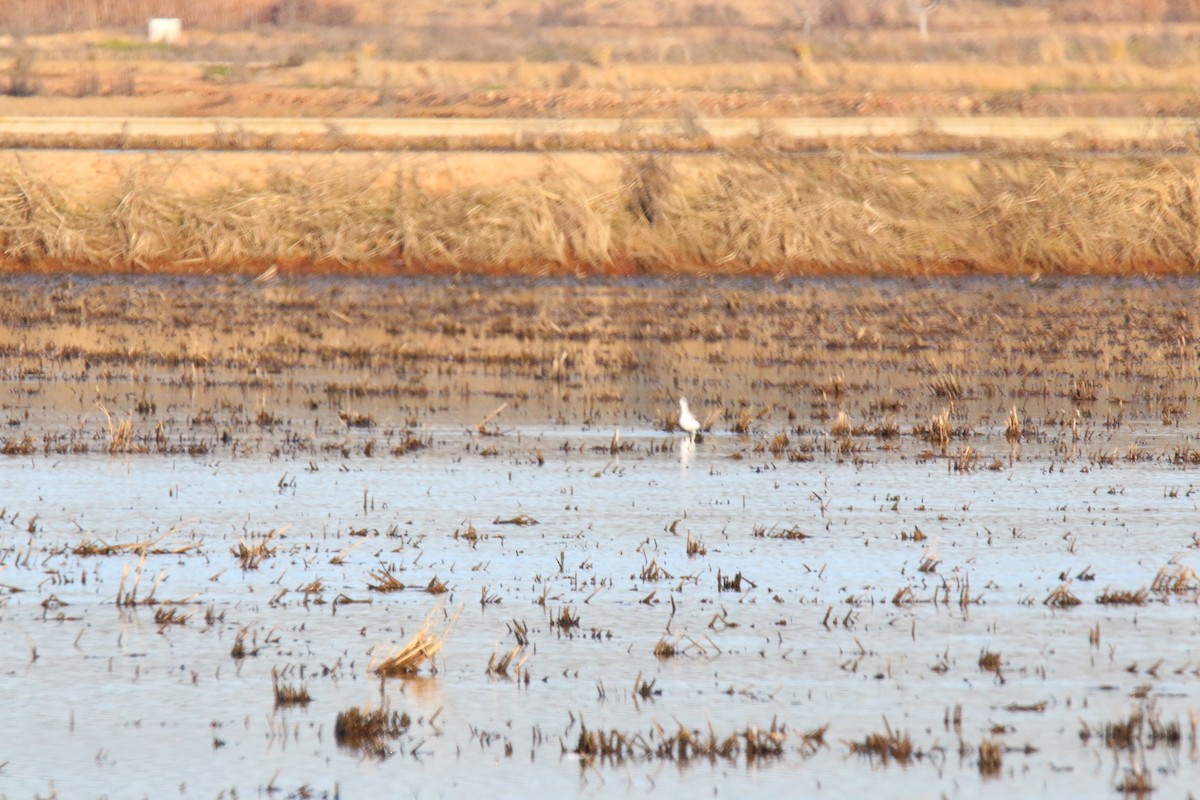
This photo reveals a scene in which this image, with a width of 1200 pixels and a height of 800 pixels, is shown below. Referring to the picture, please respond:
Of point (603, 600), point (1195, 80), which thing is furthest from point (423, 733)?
point (1195, 80)

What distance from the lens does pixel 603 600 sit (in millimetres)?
10406

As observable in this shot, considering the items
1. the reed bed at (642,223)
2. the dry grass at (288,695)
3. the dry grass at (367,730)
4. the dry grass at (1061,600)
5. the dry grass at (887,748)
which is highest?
the reed bed at (642,223)

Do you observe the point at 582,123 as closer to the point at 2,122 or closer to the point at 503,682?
the point at 2,122

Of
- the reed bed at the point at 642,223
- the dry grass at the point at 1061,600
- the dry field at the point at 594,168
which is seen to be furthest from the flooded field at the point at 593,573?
the dry field at the point at 594,168

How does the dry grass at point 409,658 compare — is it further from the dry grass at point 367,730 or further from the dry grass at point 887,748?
the dry grass at point 887,748

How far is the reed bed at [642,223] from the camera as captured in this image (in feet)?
112

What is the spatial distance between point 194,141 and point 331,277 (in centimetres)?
1205

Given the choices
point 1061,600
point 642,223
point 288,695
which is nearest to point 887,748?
point 288,695

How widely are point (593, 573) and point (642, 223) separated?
2474 centimetres

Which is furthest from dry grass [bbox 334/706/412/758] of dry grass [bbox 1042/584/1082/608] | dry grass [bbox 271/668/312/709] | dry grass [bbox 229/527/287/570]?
dry grass [bbox 1042/584/1082/608]

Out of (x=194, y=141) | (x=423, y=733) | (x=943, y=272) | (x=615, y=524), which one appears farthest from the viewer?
(x=194, y=141)

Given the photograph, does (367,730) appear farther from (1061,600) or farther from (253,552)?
(1061,600)

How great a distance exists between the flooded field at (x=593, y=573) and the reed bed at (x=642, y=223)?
11.0 metres

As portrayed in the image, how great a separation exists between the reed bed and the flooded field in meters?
11.0
